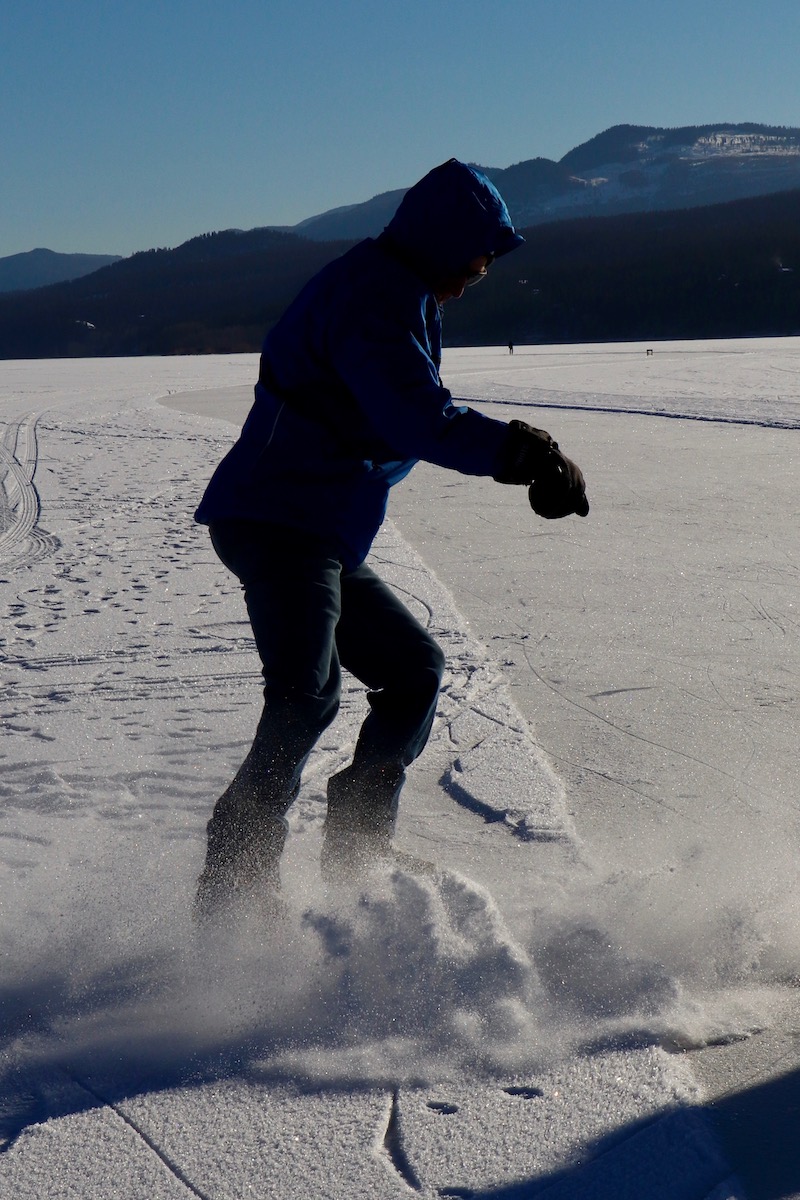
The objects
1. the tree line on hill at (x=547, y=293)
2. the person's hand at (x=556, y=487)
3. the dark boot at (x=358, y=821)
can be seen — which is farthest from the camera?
the tree line on hill at (x=547, y=293)

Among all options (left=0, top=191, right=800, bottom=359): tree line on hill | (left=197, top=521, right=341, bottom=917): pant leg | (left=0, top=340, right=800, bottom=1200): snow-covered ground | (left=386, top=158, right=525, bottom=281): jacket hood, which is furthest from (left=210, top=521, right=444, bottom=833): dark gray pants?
(left=0, top=191, right=800, bottom=359): tree line on hill

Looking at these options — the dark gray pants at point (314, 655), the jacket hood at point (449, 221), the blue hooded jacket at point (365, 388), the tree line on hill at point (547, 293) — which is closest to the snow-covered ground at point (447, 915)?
the dark gray pants at point (314, 655)

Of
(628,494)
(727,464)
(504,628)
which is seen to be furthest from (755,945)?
(727,464)

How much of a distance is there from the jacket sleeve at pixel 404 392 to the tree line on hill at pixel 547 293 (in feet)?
234

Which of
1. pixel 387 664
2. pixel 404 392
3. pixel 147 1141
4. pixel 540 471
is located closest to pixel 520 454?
pixel 540 471

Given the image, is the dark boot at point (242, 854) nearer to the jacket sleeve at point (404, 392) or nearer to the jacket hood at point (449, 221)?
the jacket sleeve at point (404, 392)

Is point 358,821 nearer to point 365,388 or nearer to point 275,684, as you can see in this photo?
point 275,684

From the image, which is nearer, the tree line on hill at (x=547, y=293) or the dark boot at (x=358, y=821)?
the dark boot at (x=358, y=821)

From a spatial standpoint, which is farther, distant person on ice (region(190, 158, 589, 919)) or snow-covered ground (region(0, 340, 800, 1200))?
distant person on ice (region(190, 158, 589, 919))

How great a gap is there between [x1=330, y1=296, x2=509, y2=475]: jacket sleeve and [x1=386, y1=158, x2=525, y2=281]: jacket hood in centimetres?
10

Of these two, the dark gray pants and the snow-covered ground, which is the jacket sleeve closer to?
the dark gray pants

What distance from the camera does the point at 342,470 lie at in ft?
6.44

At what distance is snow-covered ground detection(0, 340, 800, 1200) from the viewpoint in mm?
1525

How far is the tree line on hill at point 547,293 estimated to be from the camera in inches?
3607
